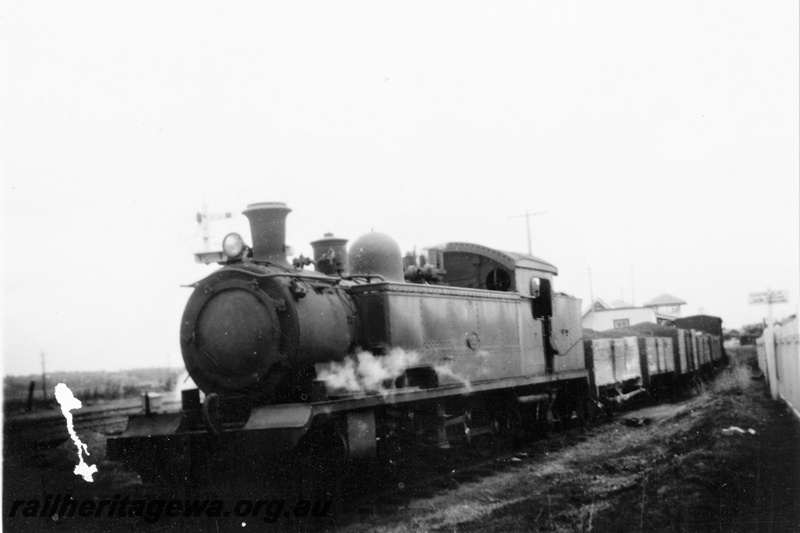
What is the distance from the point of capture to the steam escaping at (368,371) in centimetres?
693

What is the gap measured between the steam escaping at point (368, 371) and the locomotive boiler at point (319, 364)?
14 mm

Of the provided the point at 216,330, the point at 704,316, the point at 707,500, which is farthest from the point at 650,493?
the point at 704,316

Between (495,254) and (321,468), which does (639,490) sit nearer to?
(321,468)

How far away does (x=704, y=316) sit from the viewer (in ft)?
117

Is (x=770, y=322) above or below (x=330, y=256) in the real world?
below

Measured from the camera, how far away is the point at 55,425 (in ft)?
41.4

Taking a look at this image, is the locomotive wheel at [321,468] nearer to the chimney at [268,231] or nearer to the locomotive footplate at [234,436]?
the locomotive footplate at [234,436]

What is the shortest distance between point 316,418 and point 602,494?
2.75 metres

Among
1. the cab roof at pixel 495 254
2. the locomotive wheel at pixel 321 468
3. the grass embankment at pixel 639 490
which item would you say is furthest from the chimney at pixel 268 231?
the cab roof at pixel 495 254

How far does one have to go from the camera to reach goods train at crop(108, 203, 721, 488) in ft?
21.7

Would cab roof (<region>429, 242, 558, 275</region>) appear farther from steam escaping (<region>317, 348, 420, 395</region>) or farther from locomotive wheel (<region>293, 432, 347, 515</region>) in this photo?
locomotive wheel (<region>293, 432, 347, 515</region>)

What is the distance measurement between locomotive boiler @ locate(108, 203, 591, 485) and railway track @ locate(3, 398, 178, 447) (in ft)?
12.3

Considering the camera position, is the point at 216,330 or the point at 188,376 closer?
the point at 216,330

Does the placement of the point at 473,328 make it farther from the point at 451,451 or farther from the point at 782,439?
the point at 782,439
